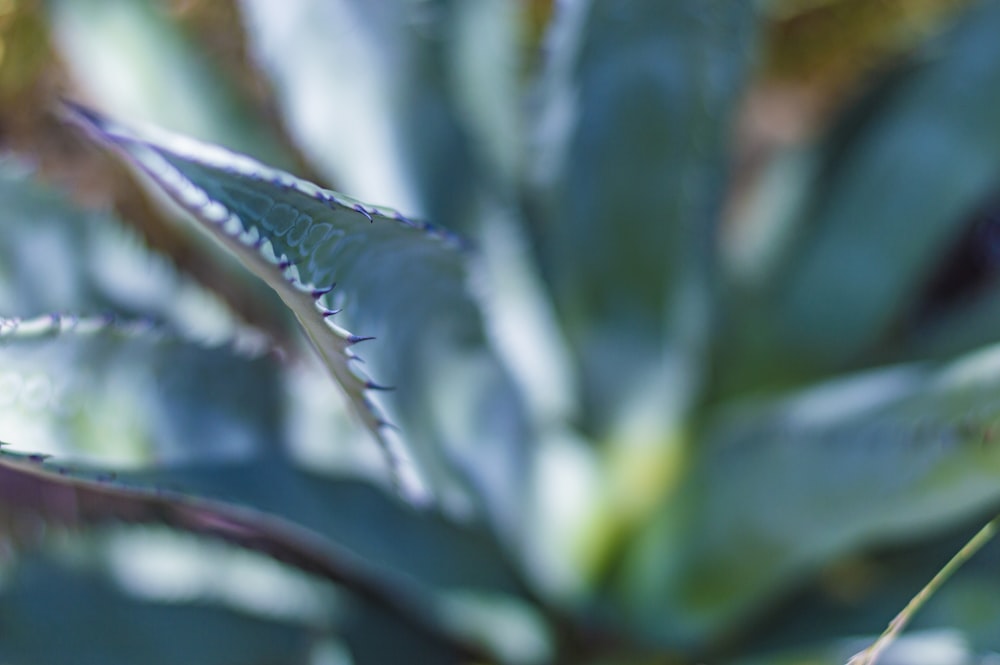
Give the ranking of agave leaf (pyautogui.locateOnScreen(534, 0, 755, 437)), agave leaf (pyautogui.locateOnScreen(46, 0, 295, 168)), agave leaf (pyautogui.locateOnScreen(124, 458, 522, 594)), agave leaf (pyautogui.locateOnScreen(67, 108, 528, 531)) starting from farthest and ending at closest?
agave leaf (pyautogui.locateOnScreen(46, 0, 295, 168)), agave leaf (pyautogui.locateOnScreen(534, 0, 755, 437)), agave leaf (pyautogui.locateOnScreen(124, 458, 522, 594)), agave leaf (pyautogui.locateOnScreen(67, 108, 528, 531))

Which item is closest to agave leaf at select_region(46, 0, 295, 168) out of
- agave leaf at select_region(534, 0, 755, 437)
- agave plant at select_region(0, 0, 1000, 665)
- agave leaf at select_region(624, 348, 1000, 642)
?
agave plant at select_region(0, 0, 1000, 665)

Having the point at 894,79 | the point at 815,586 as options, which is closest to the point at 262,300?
the point at 815,586

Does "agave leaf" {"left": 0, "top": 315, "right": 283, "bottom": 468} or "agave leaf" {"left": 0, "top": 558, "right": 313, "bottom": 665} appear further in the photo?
"agave leaf" {"left": 0, "top": 558, "right": 313, "bottom": 665}

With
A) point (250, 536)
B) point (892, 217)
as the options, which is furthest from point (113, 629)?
point (892, 217)

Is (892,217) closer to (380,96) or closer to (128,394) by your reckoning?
(380,96)

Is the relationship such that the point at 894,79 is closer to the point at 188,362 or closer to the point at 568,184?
the point at 568,184

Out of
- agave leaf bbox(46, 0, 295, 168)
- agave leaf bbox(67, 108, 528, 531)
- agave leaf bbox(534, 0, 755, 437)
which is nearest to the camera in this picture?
agave leaf bbox(67, 108, 528, 531)

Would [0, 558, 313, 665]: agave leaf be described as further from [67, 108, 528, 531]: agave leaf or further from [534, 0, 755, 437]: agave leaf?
Answer: [534, 0, 755, 437]: agave leaf

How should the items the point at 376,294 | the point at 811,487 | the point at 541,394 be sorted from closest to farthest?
the point at 376,294 → the point at 811,487 → the point at 541,394
